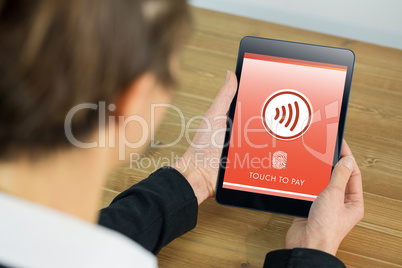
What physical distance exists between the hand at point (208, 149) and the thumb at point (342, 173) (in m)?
0.19

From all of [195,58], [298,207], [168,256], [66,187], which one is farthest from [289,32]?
[66,187]

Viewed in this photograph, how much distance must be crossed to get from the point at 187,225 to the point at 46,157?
0.34 m

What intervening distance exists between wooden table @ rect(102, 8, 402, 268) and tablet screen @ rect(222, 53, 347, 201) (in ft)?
0.20

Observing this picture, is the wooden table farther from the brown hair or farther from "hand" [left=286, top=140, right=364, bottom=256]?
the brown hair

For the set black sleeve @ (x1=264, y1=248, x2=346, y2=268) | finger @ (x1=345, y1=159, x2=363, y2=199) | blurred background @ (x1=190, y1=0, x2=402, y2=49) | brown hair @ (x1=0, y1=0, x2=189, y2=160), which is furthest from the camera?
blurred background @ (x1=190, y1=0, x2=402, y2=49)

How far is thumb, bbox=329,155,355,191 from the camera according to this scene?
61 centimetres

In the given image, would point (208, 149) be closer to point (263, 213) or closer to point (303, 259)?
point (263, 213)

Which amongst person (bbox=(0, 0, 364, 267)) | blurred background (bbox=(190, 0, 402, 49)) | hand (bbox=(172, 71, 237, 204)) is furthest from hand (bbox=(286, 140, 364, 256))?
blurred background (bbox=(190, 0, 402, 49))

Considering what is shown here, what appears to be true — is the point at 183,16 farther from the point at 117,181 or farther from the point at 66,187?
the point at 117,181

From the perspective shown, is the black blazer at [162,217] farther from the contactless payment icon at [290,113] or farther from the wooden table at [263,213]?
the contactless payment icon at [290,113]

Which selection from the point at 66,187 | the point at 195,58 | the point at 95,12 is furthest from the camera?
the point at 195,58

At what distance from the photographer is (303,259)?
54cm

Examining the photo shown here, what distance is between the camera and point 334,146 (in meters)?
0.67

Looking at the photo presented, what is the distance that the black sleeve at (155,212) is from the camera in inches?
22.6
